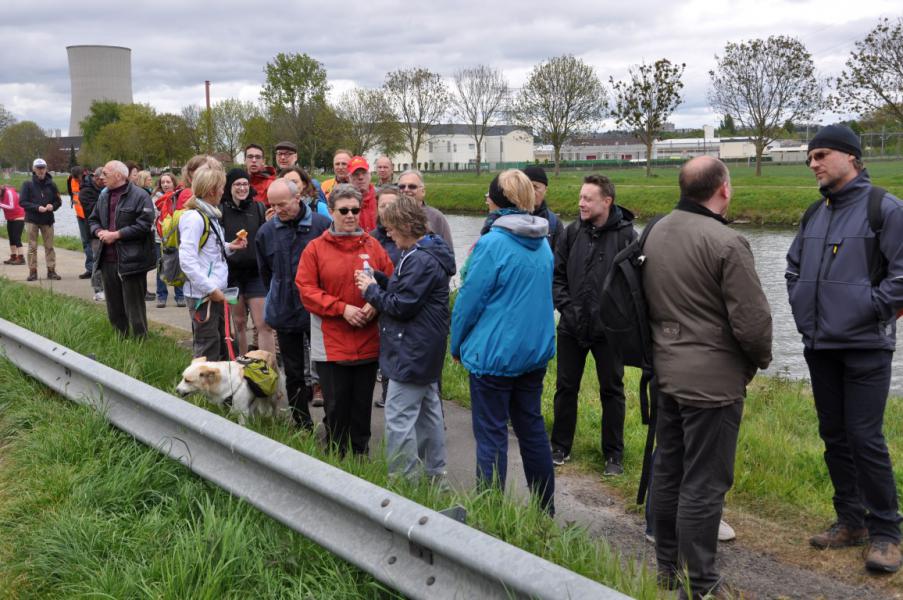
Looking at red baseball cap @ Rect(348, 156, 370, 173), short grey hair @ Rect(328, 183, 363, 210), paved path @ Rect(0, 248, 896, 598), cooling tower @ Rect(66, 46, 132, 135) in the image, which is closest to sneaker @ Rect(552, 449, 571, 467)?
paved path @ Rect(0, 248, 896, 598)

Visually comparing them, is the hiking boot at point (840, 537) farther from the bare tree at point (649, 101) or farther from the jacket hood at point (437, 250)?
the bare tree at point (649, 101)

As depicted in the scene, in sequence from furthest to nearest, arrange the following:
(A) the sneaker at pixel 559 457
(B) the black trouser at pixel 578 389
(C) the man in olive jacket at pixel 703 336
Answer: (A) the sneaker at pixel 559 457
(B) the black trouser at pixel 578 389
(C) the man in olive jacket at pixel 703 336

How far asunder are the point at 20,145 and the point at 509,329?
11033 centimetres

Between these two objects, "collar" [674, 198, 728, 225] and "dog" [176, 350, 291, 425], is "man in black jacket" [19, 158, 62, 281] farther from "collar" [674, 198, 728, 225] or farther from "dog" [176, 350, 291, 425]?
"collar" [674, 198, 728, 225]

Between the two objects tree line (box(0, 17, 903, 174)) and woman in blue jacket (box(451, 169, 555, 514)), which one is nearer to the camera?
woman in blue jacket (box(451, 169, 555, 514))

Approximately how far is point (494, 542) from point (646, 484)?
2.34 metres

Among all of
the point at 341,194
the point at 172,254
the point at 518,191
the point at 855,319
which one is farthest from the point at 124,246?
the point at 855,319

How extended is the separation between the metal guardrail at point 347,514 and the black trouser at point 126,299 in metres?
3.24

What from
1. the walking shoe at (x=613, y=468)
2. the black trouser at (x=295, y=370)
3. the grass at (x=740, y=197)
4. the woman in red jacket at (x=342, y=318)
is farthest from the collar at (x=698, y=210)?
the grass at (x=740, y=197)

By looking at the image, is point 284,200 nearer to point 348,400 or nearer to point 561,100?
point 348,400

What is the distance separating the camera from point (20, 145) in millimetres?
100500

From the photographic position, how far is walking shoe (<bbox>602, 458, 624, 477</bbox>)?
5491mm

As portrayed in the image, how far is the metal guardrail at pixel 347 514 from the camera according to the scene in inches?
94.9

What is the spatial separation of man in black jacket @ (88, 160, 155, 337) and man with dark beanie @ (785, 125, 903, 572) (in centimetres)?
552
